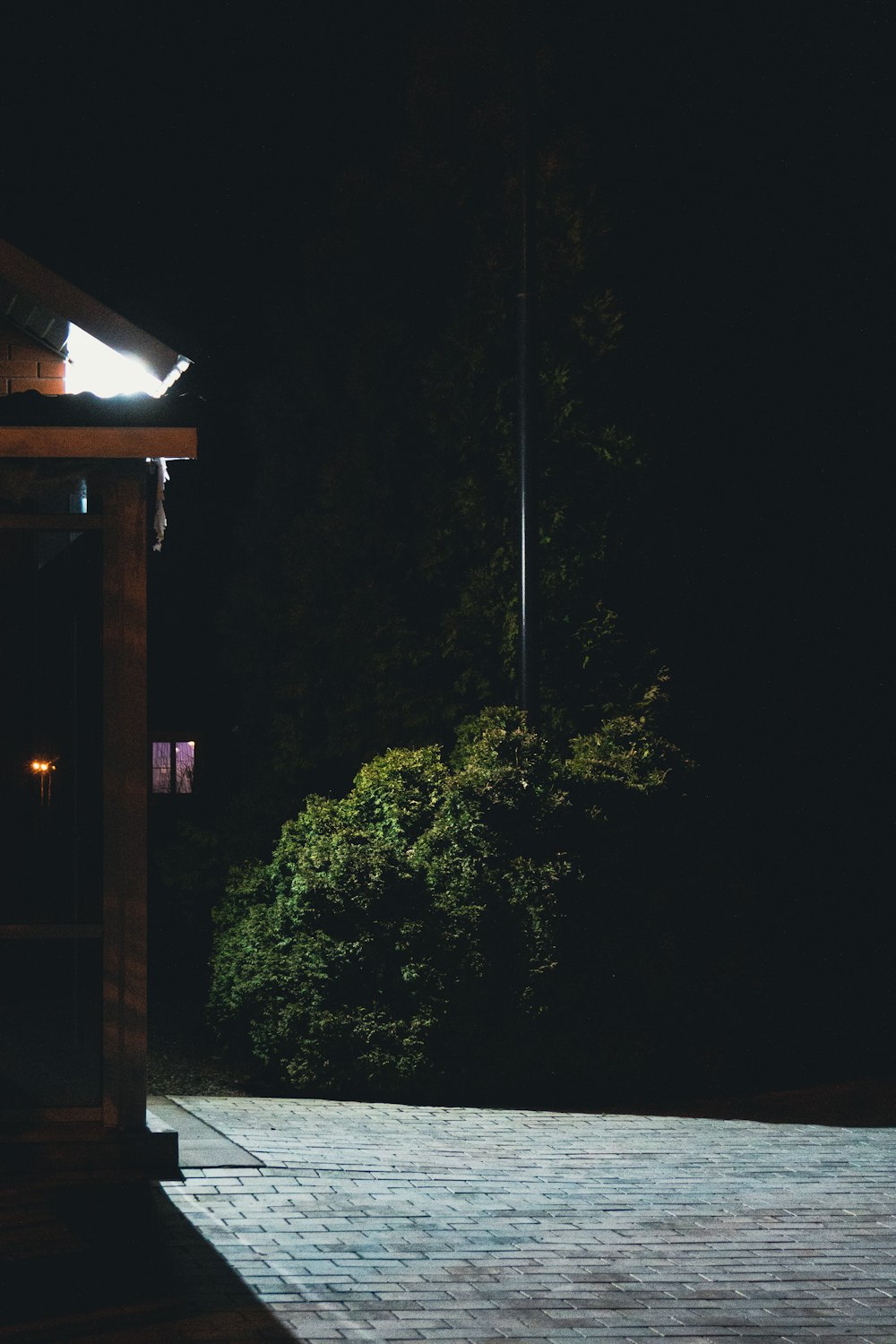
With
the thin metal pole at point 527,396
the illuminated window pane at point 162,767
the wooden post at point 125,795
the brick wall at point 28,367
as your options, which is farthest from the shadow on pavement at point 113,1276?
the illuminated window pane at point 162,767

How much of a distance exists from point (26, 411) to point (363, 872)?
472cm

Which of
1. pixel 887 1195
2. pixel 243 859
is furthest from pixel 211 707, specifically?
pixel 887 1195

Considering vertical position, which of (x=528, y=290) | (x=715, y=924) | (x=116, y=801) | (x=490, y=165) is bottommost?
(x=715, y=924)

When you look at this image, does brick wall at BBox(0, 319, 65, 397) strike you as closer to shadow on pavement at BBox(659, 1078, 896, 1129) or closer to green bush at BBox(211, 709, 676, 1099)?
green bush at BBox(211, 709, 676, 1099)

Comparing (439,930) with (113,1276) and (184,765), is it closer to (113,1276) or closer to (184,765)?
(113,1276)

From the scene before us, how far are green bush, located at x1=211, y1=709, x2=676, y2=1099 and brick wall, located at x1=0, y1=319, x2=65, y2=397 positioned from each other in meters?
4.22

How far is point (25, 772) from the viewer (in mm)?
8766

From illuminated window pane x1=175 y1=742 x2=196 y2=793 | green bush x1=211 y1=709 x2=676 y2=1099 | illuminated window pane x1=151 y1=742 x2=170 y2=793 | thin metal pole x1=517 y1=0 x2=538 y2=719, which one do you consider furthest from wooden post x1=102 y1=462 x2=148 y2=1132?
illuminated window pane x1=151 y1=742 x2=170 y2=793

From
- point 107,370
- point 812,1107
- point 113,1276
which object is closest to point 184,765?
point 812,1107

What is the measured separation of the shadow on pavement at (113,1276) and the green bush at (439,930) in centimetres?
376

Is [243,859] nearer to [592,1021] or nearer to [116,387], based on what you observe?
[592,1021]

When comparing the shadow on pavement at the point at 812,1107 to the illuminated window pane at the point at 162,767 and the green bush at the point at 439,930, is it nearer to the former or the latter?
the green bush at the point at 439,930

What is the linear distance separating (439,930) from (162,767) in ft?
48.7

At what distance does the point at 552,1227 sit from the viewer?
7488mm
